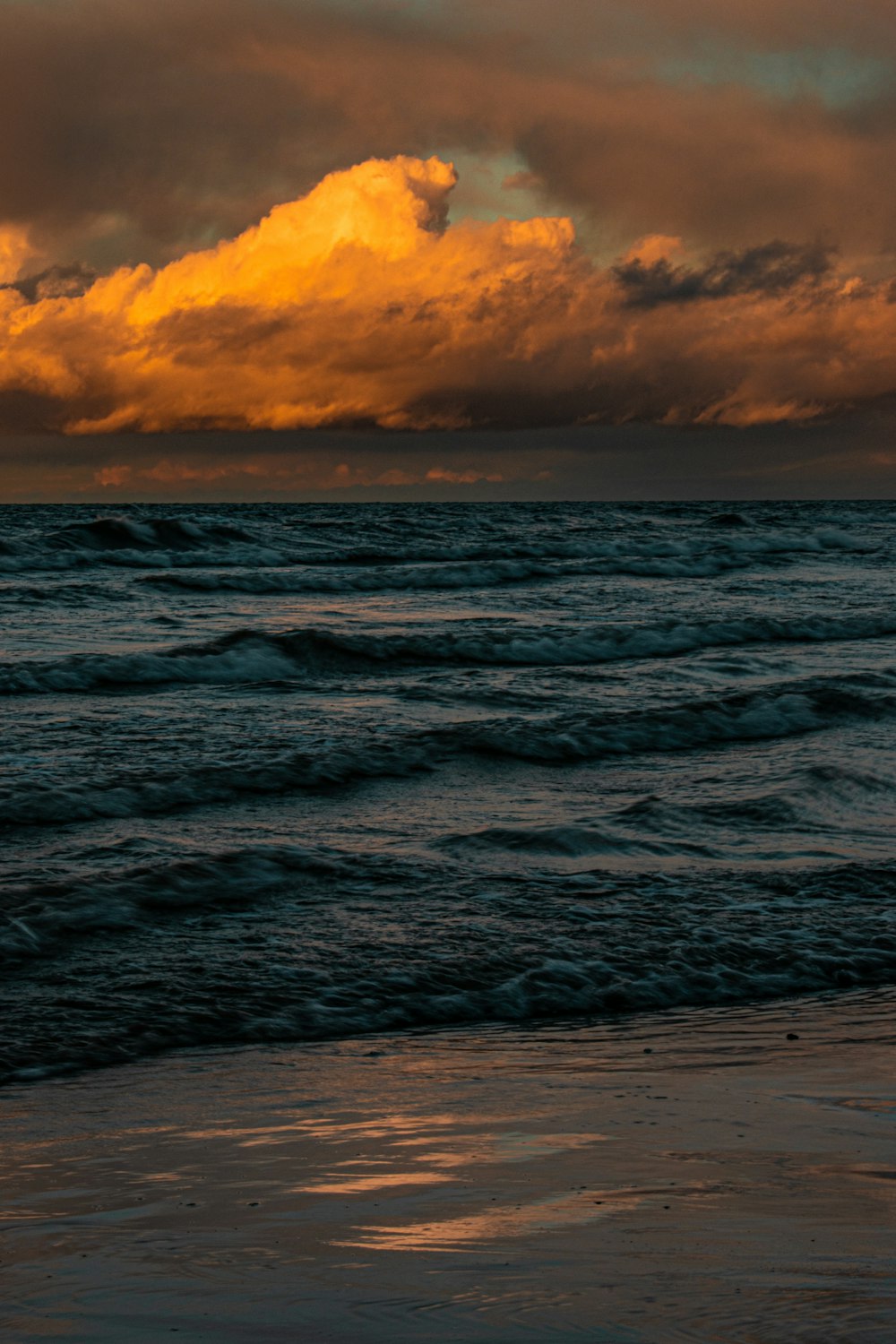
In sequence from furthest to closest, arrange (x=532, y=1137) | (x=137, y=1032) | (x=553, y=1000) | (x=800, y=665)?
(x=800, y=665) < (x=553, y=1000) < (x=137, y=1032) < (x=532, y=1137)

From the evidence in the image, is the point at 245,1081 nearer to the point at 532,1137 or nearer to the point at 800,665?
the point at 532,1137

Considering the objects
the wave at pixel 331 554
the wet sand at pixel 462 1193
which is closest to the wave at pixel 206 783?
the wet sand at pixel 462 1193

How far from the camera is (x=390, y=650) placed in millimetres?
15664

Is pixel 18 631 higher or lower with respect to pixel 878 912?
higher

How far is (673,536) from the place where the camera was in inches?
1702

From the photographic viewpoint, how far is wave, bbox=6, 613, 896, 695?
43.4ft

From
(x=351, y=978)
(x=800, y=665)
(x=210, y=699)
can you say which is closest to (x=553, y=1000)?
(x=351, y=978)

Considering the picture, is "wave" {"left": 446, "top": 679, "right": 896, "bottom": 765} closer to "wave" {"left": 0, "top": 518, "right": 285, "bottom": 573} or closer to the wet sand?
the wet sand

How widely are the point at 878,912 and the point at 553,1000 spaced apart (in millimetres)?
2087

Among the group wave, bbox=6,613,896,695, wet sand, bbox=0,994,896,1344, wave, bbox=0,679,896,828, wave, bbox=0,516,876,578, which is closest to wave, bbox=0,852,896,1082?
wet sand, bbox=0,994,896,1344

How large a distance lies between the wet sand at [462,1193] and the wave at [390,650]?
8995 millimetres

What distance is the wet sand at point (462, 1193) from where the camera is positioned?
266 centimetres

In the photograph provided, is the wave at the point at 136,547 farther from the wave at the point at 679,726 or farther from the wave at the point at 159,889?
the wave at the point at 159,889

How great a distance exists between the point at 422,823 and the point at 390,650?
7.63 meters
